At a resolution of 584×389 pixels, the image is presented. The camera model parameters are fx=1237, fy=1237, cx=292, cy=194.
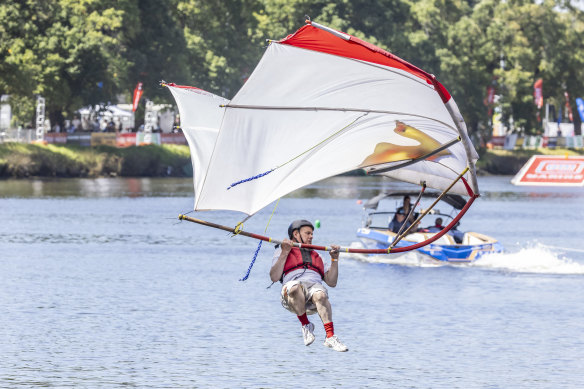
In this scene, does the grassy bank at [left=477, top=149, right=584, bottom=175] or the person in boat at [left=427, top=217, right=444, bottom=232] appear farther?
the grassy bank at [left=477, top=149, right=584, bottom=175]

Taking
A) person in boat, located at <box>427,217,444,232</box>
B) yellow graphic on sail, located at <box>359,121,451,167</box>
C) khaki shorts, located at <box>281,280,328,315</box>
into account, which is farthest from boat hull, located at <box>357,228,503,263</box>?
khaki shorts, located at <box>281,280,328,315</box>

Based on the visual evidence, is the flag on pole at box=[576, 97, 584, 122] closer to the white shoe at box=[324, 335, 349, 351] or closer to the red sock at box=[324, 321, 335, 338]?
the red sock at box=[324, 321, 335, 338]

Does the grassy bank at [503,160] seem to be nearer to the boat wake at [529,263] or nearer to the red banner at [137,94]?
the red banner at [137,94]

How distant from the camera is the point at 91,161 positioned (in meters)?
98.2

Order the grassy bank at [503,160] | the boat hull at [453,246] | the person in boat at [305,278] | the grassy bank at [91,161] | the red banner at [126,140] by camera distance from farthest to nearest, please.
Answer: the grassy bank at [503,160], the red banner at [126,140], the grassy bank at [91,161], the boat hull at [453,246], the person in boat at [305,278]

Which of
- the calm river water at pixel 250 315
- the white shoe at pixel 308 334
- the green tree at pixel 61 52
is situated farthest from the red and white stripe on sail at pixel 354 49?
the green tree at pixel 61 52

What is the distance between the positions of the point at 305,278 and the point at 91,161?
82187 mm

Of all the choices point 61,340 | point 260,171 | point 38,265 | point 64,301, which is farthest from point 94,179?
point 260,171

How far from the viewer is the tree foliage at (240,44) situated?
93.9 m

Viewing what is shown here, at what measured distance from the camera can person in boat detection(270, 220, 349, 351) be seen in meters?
17.5

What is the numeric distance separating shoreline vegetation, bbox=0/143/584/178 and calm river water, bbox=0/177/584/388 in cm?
3152

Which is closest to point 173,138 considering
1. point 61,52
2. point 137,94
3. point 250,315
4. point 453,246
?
point 137,94

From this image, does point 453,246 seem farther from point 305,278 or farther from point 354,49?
point 354,49

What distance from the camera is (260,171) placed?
18375mm
